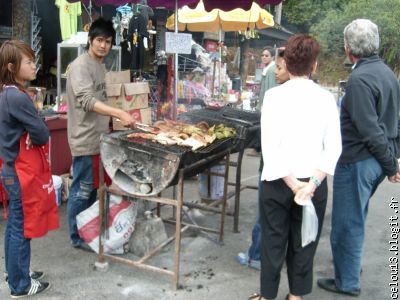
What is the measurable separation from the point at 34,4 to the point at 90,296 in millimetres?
6597

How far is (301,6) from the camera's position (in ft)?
91.7

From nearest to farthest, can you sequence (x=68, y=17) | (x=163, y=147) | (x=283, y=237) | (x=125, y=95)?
1. (x=283, y=237)
2. (x=163, y=147)
3. (x=125, y=95)
4. (x=68, y=17)

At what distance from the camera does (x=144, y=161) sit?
3.26 metres

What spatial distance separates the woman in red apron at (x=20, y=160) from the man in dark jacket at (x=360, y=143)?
223 centimetres

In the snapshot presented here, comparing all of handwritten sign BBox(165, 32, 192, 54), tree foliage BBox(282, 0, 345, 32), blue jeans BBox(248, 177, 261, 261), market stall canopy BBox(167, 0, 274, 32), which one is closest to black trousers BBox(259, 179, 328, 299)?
blue jeans BBox(248, 177, 261, 261)

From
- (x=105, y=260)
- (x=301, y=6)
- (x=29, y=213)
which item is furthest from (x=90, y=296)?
(x=301, y=6)

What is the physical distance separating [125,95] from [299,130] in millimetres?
2225

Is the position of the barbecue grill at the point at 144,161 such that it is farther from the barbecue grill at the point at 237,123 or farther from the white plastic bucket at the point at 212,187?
the white plastic bucket at the point at 212,187

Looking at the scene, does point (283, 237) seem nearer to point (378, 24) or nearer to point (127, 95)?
point (127, 95)

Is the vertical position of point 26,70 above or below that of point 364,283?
above

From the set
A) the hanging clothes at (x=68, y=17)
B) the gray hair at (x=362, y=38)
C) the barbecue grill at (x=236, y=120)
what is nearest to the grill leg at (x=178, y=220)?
the barbecue grill at (x=236, y=120)

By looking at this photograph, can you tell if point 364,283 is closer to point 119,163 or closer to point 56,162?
point 119,163

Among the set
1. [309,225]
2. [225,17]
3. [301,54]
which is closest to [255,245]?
[309,225]

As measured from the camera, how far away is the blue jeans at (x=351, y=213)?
3.20 meters
